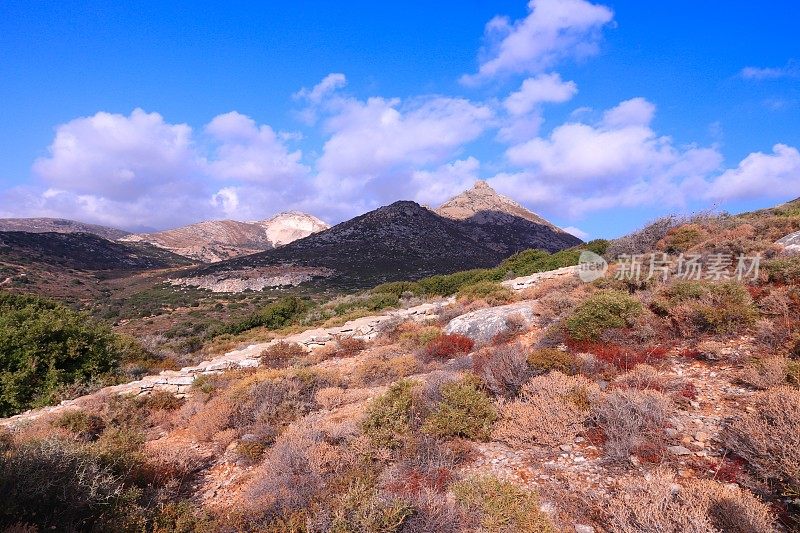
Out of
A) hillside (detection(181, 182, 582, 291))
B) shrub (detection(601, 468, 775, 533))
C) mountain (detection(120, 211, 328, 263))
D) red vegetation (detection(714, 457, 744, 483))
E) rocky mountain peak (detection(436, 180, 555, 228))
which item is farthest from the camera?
mountain (detection(120, 211, 328, 263))

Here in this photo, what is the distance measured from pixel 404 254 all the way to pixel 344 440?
65.3 metres

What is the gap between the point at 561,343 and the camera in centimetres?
857

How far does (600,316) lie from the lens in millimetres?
8625

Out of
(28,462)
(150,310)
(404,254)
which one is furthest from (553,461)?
(404,254)

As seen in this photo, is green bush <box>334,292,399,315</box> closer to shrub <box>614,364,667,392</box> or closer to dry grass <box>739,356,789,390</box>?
shrub <box>614,364,667,392</box>

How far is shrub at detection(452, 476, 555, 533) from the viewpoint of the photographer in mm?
3480

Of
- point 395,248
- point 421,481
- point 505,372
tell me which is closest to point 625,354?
point 505,372

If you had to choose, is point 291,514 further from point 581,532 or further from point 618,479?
point 618,479

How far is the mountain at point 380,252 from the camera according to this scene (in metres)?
61.0

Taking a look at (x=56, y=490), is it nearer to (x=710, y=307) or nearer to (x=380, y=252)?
(x=710, y=307)

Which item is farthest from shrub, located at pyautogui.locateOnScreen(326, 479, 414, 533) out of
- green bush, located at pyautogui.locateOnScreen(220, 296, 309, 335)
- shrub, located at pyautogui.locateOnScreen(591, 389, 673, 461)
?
green bush, located at pyautogui.locateOnScreen(220, 296, 309, 335)

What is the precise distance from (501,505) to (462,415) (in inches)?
74.9

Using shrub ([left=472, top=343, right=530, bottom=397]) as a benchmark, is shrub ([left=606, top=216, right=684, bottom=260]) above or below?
above

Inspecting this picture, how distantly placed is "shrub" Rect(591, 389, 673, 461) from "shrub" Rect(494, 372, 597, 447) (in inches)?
9.8
